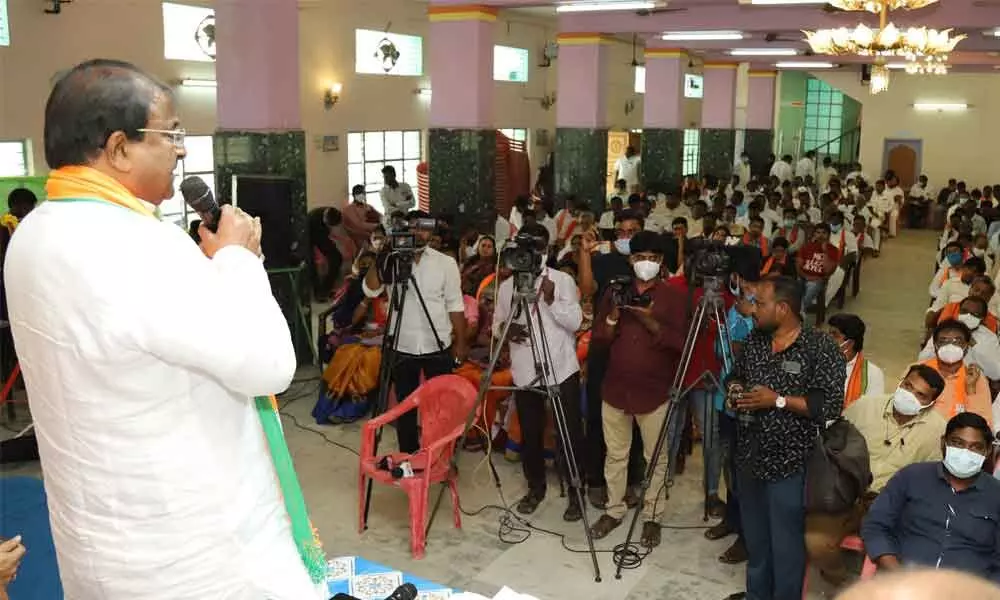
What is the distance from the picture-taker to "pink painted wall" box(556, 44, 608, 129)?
12.2m

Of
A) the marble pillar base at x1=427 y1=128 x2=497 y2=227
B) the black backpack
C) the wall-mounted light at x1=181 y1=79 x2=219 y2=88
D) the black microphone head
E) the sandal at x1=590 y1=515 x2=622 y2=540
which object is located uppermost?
the wall-mounted light at x1=181 y1=79 x2=219 y2=88

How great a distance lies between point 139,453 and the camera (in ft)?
4.48

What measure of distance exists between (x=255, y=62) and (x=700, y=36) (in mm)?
8206

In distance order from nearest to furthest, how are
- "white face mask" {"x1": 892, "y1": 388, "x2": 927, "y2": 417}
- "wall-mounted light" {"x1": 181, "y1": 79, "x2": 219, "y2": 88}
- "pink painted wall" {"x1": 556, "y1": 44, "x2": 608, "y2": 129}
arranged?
"white face mask" {"x1": 892, "y1": 388, "x2": 927, "y2": 417} → "wall-mounted light" {"x1": 181, "y1": 79, "x2": 219, "y2": 88} → "pink painted wall" {"x1": 556, "y1": 44, "x2": 608, "y2": 129}


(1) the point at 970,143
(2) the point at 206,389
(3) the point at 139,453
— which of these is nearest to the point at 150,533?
(3) the point at 139,453

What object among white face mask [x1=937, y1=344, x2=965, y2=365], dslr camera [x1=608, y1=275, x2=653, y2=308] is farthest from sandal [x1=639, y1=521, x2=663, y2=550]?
white face mask [x1=937, y1=344, x2=965, y2=365]

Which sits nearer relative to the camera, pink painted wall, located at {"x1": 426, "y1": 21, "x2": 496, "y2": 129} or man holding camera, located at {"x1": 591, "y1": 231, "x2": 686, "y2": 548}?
man holding camera, located at {"x1": 591, "y1": 231, "x2": 686, "y2": 548}

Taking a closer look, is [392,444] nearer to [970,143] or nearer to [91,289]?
[91,289]

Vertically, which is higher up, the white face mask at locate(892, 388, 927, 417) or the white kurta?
the white kurta

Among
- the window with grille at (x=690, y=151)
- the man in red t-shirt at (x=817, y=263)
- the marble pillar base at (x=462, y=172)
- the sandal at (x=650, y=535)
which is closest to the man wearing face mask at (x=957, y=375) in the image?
the sandal at (x=650, y=535)

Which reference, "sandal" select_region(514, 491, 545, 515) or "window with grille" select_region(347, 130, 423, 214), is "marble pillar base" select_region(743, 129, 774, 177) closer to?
"window with grille" select_region(347, 130, 423, 214)

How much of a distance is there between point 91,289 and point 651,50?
14965mm

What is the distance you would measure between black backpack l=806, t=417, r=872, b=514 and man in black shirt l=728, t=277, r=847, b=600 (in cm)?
6

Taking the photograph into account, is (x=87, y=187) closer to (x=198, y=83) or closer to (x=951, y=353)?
(x=951, y=353)
